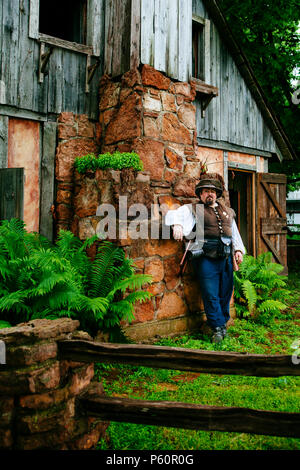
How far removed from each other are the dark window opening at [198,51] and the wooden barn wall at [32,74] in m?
2.96

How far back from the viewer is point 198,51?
8.11 metres

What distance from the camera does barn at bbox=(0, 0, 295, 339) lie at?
4965mm

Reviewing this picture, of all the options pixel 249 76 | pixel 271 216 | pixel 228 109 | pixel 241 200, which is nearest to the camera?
pixel 228 109

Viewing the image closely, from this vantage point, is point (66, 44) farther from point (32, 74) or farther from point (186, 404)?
point (186, 404)

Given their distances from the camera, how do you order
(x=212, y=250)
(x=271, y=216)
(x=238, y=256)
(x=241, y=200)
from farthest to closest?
(x=241, y=200), (x=271, y=216), (x=238, y=256), (x=212, y=250)

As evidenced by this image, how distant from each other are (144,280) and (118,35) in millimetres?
3596

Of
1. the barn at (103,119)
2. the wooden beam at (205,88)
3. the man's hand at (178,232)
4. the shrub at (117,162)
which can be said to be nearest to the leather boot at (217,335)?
the barn at (103,119)

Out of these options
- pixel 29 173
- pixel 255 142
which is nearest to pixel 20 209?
pixel 29 173

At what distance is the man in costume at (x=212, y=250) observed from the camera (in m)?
5.06

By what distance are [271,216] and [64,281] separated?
7004mm

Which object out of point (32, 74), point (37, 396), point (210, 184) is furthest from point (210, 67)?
point (37, 396)

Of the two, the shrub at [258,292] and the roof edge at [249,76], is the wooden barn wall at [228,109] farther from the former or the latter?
the shrub at [258,292]

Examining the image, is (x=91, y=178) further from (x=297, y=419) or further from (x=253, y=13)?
(x=253, y=13)

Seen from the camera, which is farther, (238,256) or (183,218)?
(238,256)
